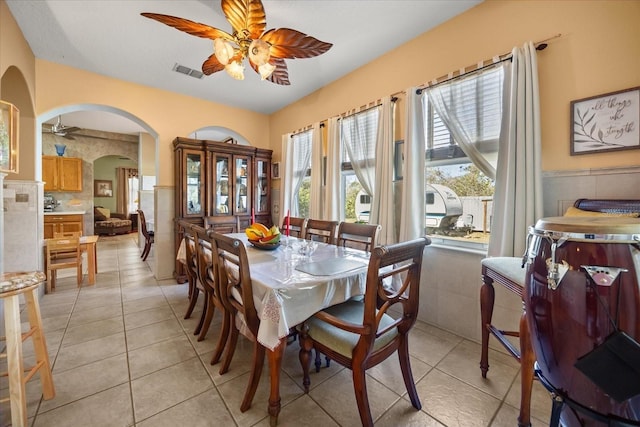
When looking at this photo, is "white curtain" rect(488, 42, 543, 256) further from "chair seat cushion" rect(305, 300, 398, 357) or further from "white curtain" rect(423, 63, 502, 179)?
"chair seat cushion" rect(305, 300, 398, 357)

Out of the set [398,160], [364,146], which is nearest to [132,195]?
[364,146]

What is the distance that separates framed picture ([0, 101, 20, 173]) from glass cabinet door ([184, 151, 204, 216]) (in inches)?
63.5

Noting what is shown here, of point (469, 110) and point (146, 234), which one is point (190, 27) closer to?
point (469, 110)

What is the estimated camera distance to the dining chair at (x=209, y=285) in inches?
66.6

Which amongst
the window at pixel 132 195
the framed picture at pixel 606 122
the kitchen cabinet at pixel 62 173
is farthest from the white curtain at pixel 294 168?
the window at pixel 132 195

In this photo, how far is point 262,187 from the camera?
4.30 meters

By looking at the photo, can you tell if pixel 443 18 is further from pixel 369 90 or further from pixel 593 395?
pixel 593 395

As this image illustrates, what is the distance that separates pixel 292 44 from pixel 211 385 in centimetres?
231

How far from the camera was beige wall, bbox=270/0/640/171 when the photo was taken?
1474 millimetres

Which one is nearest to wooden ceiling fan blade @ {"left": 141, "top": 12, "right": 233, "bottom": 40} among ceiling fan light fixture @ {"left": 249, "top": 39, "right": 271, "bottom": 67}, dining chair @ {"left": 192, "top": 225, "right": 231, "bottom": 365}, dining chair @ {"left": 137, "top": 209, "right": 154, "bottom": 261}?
ceiling fan light fixture @ {"left": 249, "top": 39, "right": 271, "bottom": 67}

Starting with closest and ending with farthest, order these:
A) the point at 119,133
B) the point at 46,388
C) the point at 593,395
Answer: the point at 593,395, the point at 46,388, the point at 119,133

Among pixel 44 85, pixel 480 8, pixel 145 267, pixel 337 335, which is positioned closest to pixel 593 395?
pixel 337 335

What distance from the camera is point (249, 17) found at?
5.36 feet

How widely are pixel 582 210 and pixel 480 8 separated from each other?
1728 mm
